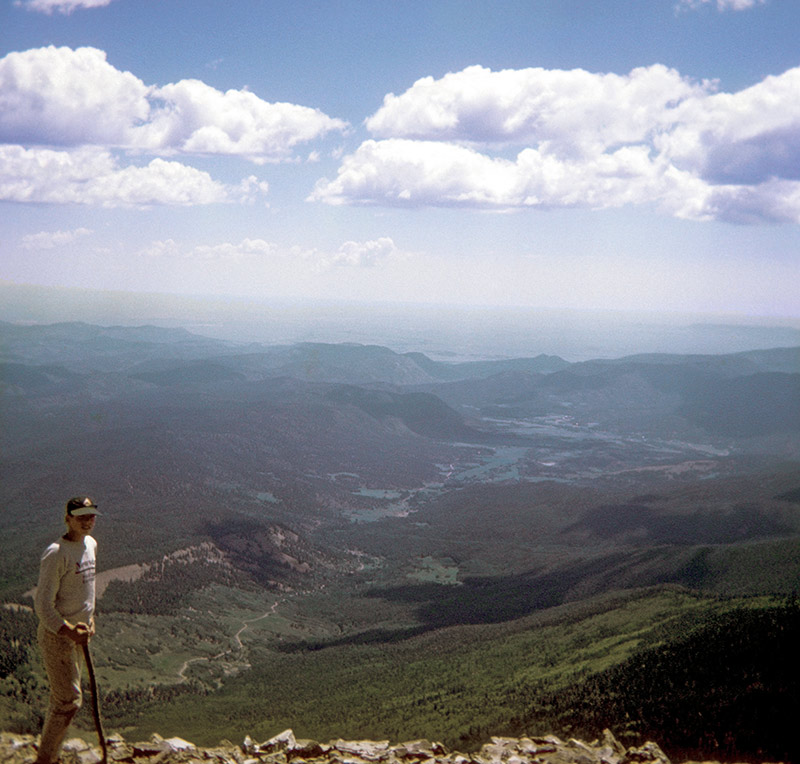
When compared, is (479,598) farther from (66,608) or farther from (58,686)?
(66,608)

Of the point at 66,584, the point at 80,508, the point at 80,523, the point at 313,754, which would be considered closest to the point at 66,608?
the point at 66,584

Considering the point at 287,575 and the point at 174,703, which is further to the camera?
the point at 287,575

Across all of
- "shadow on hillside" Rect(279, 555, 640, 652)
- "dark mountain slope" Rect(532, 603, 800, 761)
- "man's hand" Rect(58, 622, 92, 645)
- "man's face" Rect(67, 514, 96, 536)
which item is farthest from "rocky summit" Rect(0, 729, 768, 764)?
"shadow on hillside" Rect(279, 555, 640, 652)

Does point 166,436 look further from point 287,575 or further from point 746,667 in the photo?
point 746,667

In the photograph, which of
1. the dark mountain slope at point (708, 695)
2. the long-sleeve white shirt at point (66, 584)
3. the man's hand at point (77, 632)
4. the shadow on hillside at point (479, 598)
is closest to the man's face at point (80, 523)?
the long-sleeve white shirt at point (66, 584)

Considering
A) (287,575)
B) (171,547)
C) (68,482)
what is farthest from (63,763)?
(68,482)

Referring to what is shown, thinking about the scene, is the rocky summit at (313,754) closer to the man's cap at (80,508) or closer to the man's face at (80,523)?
the man's face at (80,523)
